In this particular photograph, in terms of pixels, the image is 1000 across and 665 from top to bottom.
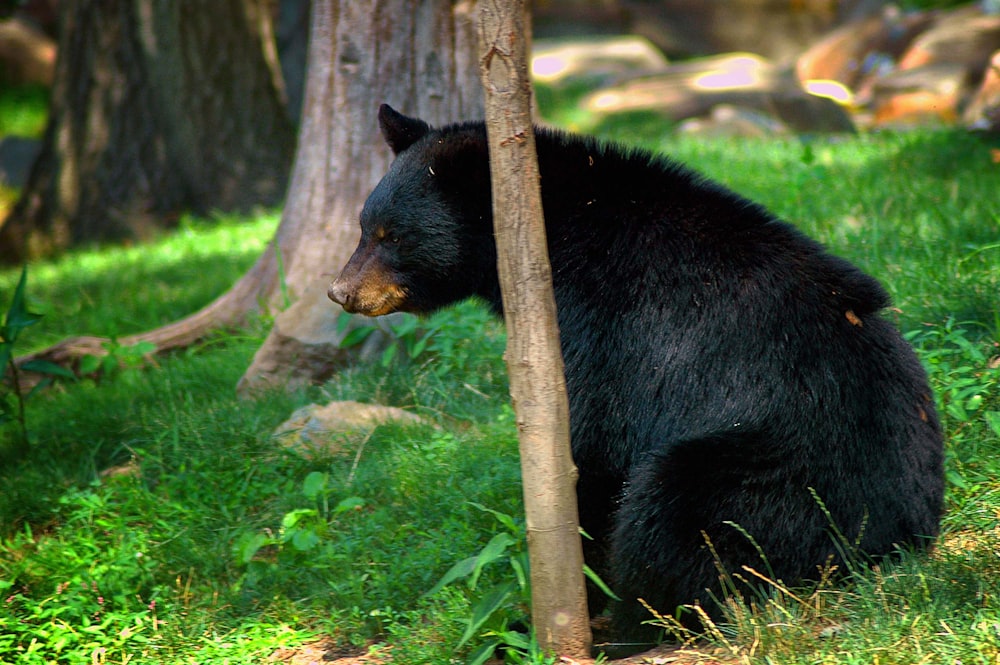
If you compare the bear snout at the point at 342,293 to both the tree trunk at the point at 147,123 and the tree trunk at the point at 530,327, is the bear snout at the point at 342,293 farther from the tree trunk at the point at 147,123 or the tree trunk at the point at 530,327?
the tree trunk at the point at 147,123

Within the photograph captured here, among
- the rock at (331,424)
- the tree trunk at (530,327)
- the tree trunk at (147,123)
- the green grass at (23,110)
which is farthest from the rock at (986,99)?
the green grass at (23,110)

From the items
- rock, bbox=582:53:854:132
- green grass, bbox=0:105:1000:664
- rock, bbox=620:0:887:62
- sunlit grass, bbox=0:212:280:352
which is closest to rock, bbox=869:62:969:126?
rock, bbox=582:53:854:132

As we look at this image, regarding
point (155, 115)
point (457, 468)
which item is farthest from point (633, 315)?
point (155, 115)

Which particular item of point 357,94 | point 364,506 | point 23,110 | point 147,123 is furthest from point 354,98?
point 23,110

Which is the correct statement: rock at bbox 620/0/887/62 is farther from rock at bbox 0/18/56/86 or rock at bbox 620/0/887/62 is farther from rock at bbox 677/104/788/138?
rock at bbox 0/18/56/86

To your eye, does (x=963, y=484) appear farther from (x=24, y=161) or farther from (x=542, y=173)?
(x=24, y=161)

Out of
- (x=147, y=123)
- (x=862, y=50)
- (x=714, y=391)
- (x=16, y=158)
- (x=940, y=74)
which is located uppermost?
(x=862, y=50)

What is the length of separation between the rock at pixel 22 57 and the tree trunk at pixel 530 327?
16.8m

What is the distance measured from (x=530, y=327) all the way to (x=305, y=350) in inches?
102

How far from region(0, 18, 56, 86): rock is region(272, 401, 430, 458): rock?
49.4 ft

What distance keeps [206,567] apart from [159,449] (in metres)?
0.93

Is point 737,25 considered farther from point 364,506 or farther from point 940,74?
point 364,506

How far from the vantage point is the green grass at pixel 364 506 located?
2965 mm

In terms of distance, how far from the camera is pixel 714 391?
10.3ft
